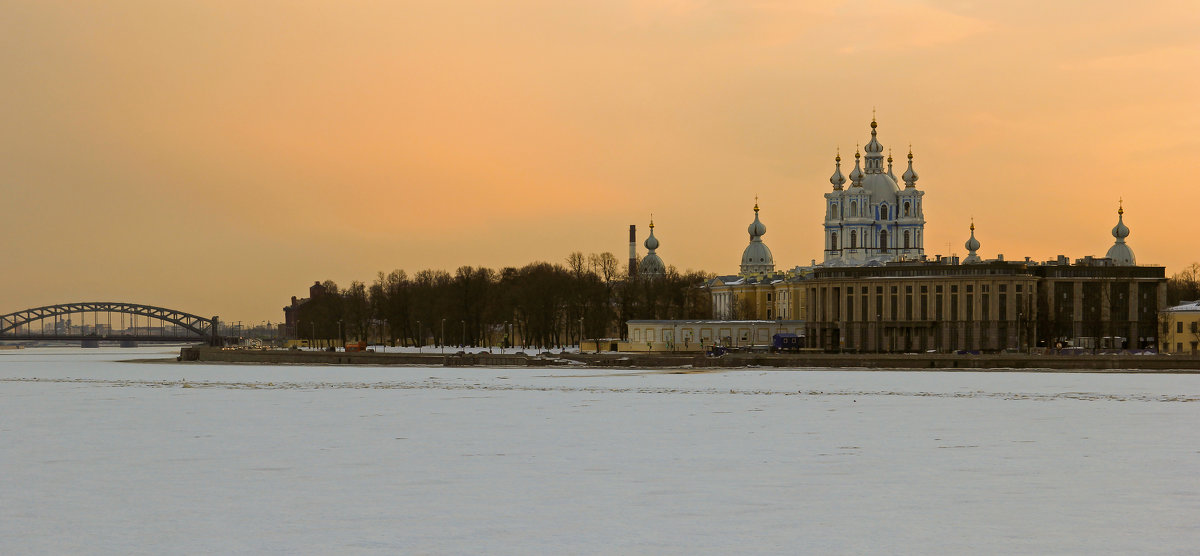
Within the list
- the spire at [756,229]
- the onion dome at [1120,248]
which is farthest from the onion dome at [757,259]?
the onion dome at [1120,248]

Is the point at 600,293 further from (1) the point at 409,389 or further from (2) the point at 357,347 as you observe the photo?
(1) the point at 409,389

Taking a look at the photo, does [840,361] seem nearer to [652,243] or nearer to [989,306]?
[989,306]

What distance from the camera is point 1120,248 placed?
141 m

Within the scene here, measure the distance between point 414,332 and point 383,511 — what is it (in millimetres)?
129596

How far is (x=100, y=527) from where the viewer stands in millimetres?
18203

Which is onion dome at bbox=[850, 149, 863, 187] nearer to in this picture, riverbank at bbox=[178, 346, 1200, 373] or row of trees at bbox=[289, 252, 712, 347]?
row of trees at bbox=[289, 252, 712, 347]

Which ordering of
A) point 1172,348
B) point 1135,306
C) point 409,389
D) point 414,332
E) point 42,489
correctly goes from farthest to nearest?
point 414,332 → point 1135,306 → point 1172,348 → point 409,389 → point 42,489

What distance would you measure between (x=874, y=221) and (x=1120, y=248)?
76.2 feet

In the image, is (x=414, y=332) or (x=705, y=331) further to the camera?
(x=414, y=332)

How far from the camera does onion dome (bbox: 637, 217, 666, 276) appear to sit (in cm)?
17990

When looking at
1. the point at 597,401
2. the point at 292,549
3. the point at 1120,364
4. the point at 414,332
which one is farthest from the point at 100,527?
the point at 414,332

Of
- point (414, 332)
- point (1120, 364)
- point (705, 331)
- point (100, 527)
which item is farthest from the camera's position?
point (414, 332)

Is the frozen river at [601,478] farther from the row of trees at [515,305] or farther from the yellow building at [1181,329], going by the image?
the row of trees at [515,305]

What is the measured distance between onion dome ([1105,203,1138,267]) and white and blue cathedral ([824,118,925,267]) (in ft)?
59.2
